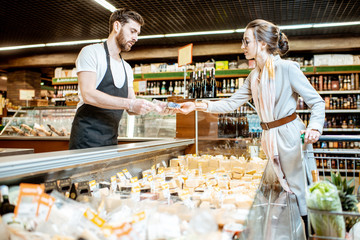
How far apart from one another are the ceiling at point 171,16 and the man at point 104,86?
3.15m

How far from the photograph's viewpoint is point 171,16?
547cm

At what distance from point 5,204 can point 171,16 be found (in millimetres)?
5139

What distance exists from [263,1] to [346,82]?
2.88 m

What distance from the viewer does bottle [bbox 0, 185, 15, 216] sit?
34.3 inches

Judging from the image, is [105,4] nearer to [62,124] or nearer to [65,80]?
[62,124]

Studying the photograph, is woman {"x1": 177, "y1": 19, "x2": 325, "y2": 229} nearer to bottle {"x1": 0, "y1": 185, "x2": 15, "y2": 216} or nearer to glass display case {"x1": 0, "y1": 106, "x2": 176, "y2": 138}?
bottle {"x1": 0, "y1": 185, "x2": 15, "y2": 216}

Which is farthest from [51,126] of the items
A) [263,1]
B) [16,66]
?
[16,66]

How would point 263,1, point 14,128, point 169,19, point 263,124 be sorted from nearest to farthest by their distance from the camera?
point 263,124 < point 14,128 < point 263,1 < point 169,19

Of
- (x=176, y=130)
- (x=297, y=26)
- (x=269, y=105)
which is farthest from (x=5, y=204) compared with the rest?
(x=297, y=26)

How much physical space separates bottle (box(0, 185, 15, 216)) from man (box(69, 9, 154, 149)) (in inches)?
35.0

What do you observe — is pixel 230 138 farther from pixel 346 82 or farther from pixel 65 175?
pixel 346 82

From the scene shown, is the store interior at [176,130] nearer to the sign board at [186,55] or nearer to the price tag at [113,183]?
the price tag at [113,183]

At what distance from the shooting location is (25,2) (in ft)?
16.1

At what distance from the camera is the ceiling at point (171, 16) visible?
4.93m
